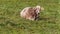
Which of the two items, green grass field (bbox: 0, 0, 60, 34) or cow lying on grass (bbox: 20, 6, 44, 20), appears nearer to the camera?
green grass field (bbox: 0, 0, 60, 34)

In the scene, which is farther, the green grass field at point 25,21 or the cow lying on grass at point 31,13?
the cow lying on grass at point 31,13

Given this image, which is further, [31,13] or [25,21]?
[31,13]

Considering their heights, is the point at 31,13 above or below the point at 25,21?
above

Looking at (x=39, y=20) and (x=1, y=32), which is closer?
(x=1, y=32)

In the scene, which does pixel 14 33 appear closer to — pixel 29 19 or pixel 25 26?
pixel 25 26

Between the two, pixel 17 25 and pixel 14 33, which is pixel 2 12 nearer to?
Answer: pixel 17 25

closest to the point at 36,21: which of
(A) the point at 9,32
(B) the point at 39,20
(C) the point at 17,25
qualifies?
(B) the point at 39,20

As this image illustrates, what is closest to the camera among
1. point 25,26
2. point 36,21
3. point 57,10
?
point 25,26

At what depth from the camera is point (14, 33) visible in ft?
30.7

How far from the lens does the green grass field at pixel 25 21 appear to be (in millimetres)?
9789

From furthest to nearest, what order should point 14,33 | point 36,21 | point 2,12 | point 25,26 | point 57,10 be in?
point 57,10 → point 2,12 → point 36,21 → point 25,26 → point 14,33

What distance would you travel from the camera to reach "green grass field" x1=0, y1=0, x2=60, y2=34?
9789 mm

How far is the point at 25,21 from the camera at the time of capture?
10812 millimetres

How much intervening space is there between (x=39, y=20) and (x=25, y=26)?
1264 mm
